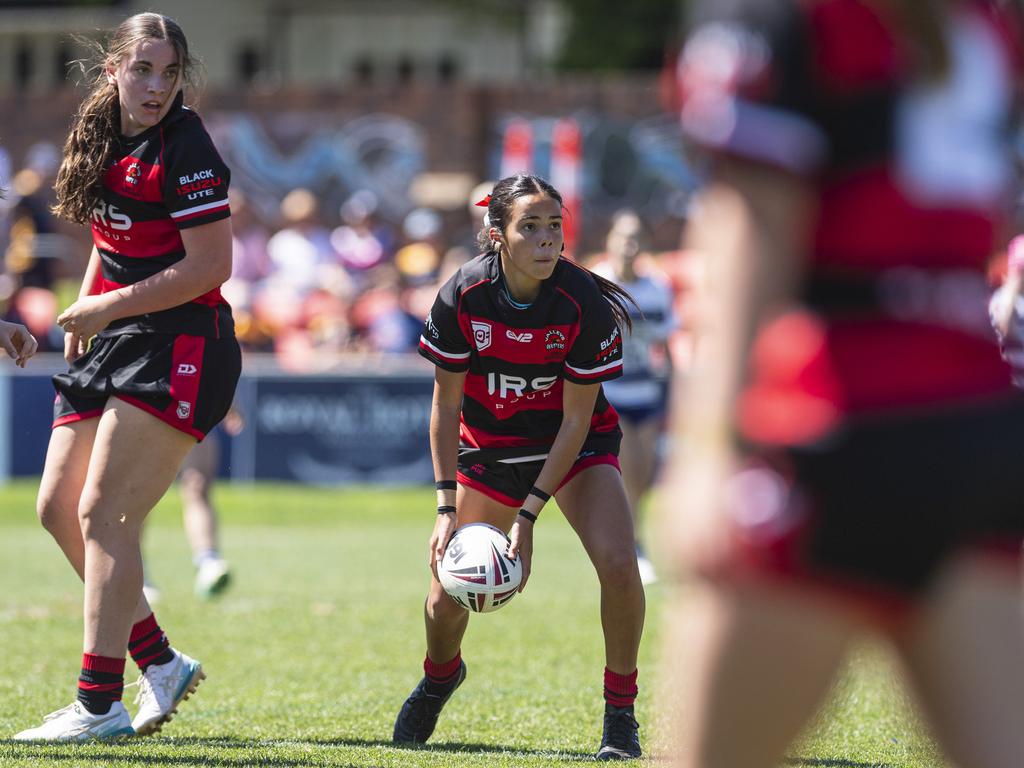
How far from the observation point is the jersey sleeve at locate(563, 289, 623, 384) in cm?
540

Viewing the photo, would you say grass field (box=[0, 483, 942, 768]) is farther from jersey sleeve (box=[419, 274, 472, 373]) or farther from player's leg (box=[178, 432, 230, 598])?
jersey sleeve (box=[419, 274, 472, 373])

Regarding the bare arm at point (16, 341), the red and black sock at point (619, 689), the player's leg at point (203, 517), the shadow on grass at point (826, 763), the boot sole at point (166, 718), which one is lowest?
the player's leg at point (203, 517)

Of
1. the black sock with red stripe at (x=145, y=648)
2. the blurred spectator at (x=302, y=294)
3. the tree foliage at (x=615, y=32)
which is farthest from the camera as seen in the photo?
the tree foliage at (x=615, y=32)

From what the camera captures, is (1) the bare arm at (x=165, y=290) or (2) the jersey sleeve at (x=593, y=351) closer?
(1) the bare arm at (x=165, y=290)

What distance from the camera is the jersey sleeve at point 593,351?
540 cm

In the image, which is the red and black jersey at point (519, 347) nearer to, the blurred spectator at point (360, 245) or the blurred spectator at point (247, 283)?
the blurred spectator at point (247, 283)

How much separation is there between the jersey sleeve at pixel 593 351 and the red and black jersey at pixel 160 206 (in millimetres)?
1235

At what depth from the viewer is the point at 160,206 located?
5211mm

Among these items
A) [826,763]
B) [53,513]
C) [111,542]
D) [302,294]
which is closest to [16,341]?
[53,513]

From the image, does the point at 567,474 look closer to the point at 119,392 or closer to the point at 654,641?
the point at 119,392

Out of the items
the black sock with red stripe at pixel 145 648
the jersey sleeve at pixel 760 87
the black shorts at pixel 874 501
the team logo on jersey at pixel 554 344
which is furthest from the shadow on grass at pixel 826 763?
the jersey sleeve at pixel 760 87

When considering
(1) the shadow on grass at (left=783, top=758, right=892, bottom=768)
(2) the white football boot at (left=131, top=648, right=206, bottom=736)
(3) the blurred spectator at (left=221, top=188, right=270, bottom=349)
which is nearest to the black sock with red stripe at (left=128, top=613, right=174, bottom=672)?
(2) the white football boot at (left=131, top=648, right=206, bottom=736)

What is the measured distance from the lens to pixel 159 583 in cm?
1123

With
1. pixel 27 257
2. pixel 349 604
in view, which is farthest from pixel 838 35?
pixel 27 257
